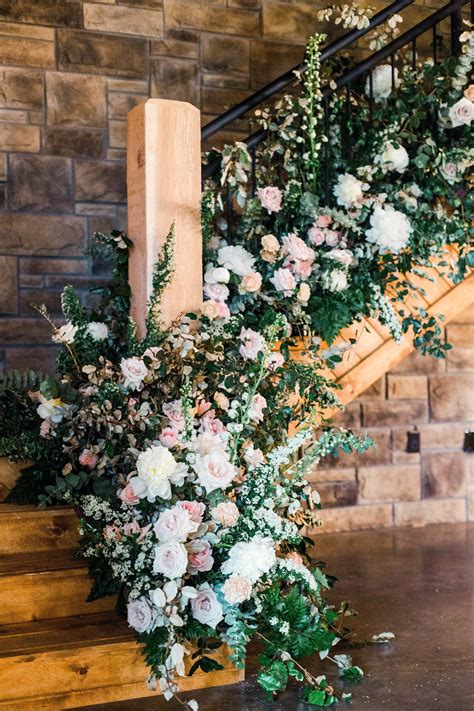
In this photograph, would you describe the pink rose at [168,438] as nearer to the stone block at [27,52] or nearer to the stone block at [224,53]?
the stone block at [27,52]

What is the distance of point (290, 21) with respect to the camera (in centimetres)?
533

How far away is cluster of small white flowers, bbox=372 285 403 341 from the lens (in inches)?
150

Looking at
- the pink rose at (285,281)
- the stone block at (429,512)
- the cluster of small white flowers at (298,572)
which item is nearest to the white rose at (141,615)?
the cluster of small white flowers at (298,572)

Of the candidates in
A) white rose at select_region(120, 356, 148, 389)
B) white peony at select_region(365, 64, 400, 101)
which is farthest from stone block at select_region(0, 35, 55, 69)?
white rose at select_region(120, 356, 148, 389)

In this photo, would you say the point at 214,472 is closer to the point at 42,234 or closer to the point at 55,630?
the point at 55,630

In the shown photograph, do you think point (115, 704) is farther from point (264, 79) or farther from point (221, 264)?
point (264, 79)

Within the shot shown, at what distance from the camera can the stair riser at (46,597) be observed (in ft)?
9.73

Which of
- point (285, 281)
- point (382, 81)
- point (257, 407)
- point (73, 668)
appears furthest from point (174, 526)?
point (382, 81)

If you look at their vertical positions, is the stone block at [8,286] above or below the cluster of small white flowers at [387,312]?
above

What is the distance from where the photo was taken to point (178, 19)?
16.6ft

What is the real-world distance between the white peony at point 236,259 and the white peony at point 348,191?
476 millimetres

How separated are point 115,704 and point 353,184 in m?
2.17

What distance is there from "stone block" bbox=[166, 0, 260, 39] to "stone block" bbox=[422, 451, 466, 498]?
2.75m

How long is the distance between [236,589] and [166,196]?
149 cm
